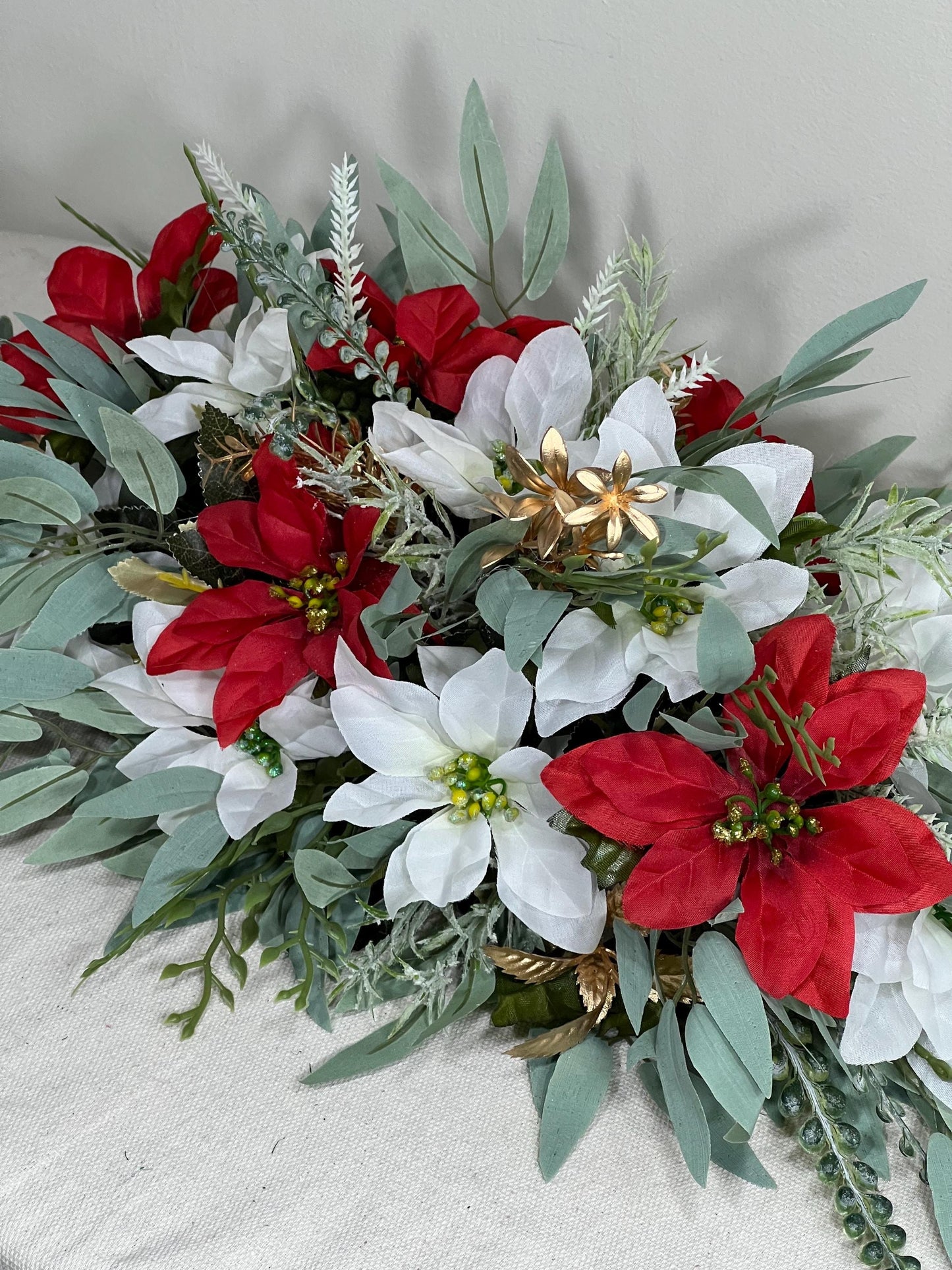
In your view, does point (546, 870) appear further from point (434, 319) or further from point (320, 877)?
point (434, 319)

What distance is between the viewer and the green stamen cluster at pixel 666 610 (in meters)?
0.40

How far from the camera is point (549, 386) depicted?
42 centimetres

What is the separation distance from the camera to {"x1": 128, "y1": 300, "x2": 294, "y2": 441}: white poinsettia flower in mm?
473

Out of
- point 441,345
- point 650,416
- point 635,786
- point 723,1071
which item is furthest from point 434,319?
point 723,1071

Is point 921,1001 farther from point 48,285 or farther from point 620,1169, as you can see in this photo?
point 48,285

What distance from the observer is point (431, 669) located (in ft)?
1.38

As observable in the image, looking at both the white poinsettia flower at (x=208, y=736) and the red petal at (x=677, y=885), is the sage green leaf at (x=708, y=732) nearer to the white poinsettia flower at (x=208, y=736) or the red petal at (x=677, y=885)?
the red petal at (x=677, y=885)

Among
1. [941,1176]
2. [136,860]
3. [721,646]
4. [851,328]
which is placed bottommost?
[941,1176]

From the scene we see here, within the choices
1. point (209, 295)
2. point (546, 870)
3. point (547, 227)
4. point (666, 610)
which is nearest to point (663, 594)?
point (666, 610)

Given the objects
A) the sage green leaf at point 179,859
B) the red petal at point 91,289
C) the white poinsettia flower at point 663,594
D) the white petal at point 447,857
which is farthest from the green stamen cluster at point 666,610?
the red petal at point 91,289

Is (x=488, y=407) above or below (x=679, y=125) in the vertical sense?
below

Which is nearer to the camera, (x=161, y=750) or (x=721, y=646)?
(x=721, y=646)

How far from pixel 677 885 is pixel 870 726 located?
9cm

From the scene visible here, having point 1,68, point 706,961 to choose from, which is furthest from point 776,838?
point 1,68
